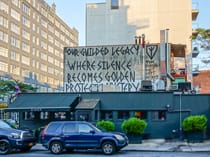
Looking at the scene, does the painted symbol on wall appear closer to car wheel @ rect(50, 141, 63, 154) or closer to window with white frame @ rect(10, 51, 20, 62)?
car wheel @ rect(50, 141, 63, 154)

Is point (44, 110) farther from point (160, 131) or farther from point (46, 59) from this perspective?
point (46, 59)

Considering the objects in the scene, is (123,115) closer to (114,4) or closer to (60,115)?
(60,115)

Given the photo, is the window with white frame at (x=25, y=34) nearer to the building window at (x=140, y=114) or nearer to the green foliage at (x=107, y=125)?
the building window at (x=140, y=114)

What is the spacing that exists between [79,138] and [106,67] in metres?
21.4

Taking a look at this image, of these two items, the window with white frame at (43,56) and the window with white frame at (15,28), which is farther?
the window with white frame at (43,56)

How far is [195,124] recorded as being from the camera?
25.3 m

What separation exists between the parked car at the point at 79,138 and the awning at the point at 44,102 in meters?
6.77

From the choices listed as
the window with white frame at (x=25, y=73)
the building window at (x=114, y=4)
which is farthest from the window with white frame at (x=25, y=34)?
the building window at (x=114, y=4)

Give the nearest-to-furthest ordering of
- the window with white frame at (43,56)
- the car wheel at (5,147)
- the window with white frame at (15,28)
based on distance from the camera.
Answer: the car wheel at (5,147)
the window with white frame at (15,28)
the window with white frame at (43,56)

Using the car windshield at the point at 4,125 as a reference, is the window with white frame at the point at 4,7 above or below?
above

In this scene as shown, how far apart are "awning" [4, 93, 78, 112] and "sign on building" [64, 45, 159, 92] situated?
11068 millimetres

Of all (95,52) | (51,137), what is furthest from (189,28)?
(51,137)

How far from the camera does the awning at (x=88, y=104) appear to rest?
2827cm

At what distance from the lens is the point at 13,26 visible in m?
106
